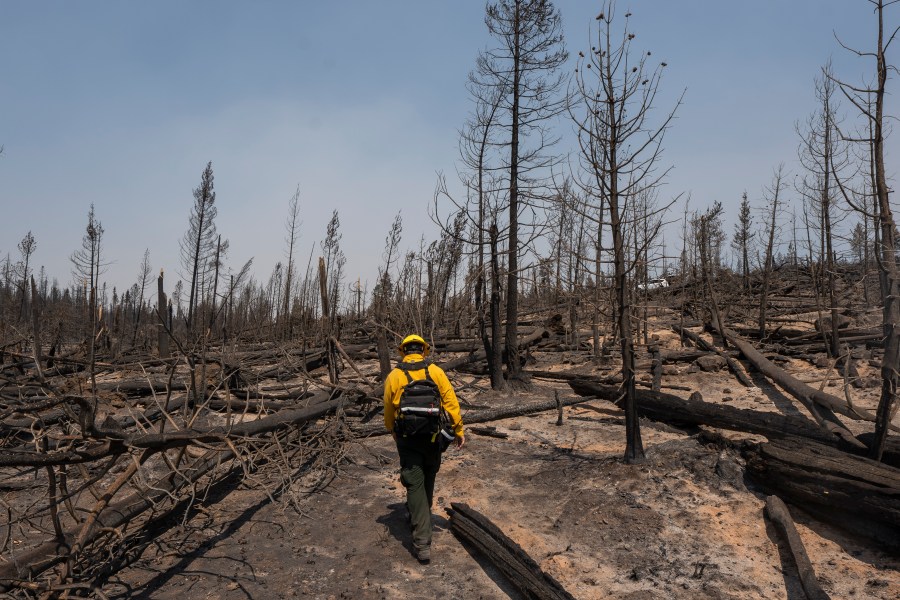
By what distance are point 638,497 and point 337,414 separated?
4063mm

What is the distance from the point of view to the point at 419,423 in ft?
16.1

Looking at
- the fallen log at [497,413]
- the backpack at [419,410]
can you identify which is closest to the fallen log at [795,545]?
the backpack at [419,410]

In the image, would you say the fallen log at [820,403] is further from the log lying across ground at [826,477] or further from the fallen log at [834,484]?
the fallen log at [834,484]

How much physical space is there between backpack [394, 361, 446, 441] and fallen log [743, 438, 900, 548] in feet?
11.5

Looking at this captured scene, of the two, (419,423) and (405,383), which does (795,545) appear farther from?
(405,383)

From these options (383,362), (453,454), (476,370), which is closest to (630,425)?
(453,454)

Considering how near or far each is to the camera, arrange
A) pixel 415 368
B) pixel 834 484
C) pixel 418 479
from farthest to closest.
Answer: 1. pixel 834 484
2. pixel 415 368
3. pixel 418 479

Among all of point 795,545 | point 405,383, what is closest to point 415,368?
point 405,383

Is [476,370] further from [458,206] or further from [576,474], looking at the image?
[576,474]

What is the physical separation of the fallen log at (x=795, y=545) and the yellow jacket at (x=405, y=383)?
9.34 ft

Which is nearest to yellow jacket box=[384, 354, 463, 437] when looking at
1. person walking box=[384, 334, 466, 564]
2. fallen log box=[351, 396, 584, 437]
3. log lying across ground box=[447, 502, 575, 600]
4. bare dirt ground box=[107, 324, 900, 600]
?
person walking box=[384, 334, 466, 564]

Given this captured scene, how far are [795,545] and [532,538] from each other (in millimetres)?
2184

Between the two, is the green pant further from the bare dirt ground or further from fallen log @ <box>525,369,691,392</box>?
fallen log @ <box>525,369,691,392</box>

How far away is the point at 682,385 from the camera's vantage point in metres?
11.7
